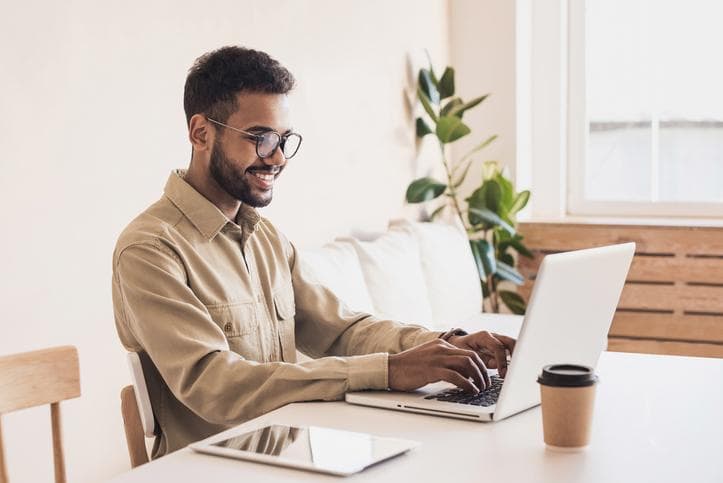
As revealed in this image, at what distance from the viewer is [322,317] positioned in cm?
213

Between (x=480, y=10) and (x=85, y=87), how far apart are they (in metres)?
2.67

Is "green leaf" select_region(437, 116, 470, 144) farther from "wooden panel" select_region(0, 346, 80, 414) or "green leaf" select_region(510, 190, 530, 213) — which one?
"wooden panel" select_region(0, 346, 80, 414)

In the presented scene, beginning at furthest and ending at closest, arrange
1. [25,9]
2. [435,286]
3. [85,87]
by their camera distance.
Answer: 1. [435,286]
2. [85,87]
3. [25,9]

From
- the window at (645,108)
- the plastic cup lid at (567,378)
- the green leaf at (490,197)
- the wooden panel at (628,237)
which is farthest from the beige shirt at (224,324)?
the window at (645,108)

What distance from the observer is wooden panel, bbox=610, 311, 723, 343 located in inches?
172

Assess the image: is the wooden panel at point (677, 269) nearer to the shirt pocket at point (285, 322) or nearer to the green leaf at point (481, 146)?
the green leaf at point (481, 146)

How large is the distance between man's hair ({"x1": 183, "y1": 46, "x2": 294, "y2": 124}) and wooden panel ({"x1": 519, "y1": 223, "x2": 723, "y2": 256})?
2753 mm

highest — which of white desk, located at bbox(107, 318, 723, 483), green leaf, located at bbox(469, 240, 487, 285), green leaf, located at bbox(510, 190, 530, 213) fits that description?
green leaf, located at bbox(510, 190, 530, 213)

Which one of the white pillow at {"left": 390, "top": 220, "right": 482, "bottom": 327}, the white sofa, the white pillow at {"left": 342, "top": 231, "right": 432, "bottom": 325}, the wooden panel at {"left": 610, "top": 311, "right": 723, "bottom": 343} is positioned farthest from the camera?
the wooden panel at {"left": 610, "top": 311, "right": 723, "bottom": 343}

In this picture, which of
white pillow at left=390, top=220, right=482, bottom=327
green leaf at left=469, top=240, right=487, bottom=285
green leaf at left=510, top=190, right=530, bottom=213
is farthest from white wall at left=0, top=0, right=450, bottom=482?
green leaf at left=510, top=190, right=530, bottom=213

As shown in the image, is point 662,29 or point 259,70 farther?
point 662,29

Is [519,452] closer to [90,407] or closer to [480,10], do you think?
[90,407]

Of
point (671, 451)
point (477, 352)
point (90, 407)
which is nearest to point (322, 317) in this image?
point (477, 352)

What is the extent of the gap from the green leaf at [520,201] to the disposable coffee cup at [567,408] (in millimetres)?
3084
